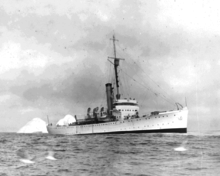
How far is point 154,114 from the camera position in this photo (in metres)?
36.4

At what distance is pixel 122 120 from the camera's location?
3988 centimetres

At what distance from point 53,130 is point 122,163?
5197 centimetres

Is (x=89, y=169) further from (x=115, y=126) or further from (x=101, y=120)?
(x=101, y=120)

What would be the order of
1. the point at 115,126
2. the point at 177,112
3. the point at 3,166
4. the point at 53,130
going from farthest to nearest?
the point at 53,130 < the point at 115,126 < the point at 177,112 < the point at 3,166

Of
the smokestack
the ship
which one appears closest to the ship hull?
the ship

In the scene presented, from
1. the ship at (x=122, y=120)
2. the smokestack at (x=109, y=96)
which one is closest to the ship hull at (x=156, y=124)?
the ship at (x=122, y=120)

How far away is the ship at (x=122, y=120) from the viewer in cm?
3600

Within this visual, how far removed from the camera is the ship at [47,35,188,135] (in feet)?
118

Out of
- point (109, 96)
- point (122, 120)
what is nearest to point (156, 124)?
point (122, 120)

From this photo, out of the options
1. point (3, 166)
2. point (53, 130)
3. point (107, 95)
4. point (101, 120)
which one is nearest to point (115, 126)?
point (101, 120)

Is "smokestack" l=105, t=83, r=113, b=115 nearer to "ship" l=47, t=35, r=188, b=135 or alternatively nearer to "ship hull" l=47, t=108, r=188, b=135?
Answer: "ship" l=47, t=35, r=188, b=135

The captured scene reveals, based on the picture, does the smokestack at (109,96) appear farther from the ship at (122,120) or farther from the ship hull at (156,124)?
the ship hull at (156,124)

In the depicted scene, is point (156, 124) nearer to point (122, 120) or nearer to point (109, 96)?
point (122, 120)

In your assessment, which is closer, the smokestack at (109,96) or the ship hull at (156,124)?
the ship hull at (156,124)
